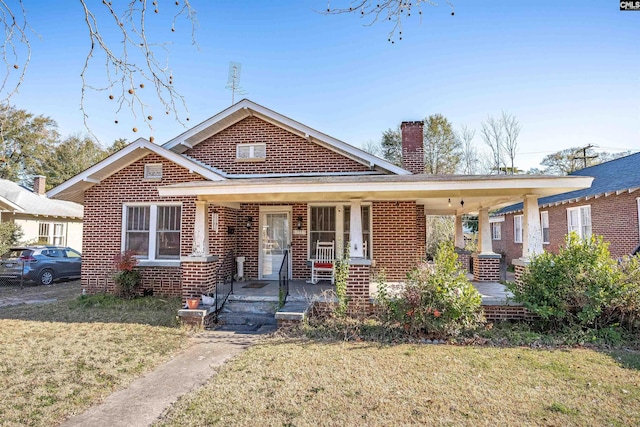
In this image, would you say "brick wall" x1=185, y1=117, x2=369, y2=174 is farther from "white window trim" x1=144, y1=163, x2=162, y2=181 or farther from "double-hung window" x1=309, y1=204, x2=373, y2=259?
"white window trim" x1=144, y1=163, x2=162, y2=181

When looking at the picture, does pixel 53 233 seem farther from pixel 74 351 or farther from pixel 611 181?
pixel 611 181

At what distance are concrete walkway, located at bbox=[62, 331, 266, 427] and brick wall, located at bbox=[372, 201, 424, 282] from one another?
4.82m

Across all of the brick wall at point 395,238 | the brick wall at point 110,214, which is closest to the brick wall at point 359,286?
the brick wall at point 395,238

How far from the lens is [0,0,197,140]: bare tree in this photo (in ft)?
Answer: 9.24

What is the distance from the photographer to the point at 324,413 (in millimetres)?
3584

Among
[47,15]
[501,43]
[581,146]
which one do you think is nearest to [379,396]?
[501,43]

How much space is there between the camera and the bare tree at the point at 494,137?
24312 millimetres

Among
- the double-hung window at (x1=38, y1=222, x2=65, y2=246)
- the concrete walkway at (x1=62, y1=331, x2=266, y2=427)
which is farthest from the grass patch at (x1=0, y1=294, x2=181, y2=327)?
the double-hung window at (x1=38, y1=222, x2=65, y2=246)

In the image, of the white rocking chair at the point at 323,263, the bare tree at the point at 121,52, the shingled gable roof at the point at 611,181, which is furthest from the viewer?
the shingled gable roof at the point at 611,181

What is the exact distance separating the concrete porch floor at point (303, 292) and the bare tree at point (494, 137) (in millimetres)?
18183

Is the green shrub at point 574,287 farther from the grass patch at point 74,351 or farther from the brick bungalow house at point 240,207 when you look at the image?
the grass patch at point 74,351

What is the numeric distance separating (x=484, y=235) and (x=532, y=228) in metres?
3.21

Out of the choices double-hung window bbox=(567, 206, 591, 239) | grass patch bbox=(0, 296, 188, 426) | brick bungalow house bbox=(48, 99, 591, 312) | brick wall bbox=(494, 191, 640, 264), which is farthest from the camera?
double-hung window bbox=(567, 206, 591, 239)

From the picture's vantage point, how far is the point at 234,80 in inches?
504
